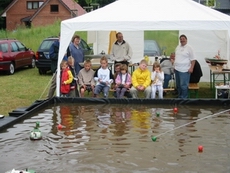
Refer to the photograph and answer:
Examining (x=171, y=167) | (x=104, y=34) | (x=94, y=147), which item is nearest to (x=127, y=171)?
(x=171, y=167)

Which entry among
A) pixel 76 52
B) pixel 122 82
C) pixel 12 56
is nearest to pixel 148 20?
pixel 122 82

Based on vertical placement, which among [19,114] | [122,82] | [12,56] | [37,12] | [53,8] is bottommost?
[19,114]

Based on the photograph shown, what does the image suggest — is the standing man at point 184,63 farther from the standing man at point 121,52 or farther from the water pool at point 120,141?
the standing man at point 121,52

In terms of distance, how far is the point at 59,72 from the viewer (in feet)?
39.0

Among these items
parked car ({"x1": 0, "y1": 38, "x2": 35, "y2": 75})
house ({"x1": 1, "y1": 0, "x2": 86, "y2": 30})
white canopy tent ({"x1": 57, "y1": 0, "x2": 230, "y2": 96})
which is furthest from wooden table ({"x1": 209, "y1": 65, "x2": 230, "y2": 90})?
house ({"x1": 1, "y1": 0, "x2": 86, "y2": 30})

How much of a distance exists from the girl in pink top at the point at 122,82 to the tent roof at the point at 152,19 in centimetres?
112

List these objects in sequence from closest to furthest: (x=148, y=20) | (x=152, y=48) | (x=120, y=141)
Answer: (x=120, y=141) → (x=148, y=20) → (x=152, y=48)

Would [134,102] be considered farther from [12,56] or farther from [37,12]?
[37,12]

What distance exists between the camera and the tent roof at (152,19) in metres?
11.5

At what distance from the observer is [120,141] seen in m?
8.10

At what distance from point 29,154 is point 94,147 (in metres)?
1.01

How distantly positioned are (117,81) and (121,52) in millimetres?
1702

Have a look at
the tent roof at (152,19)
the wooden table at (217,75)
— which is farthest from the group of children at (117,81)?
the wooden table at (217,75)

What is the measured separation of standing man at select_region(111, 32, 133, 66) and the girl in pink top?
1479 mm
